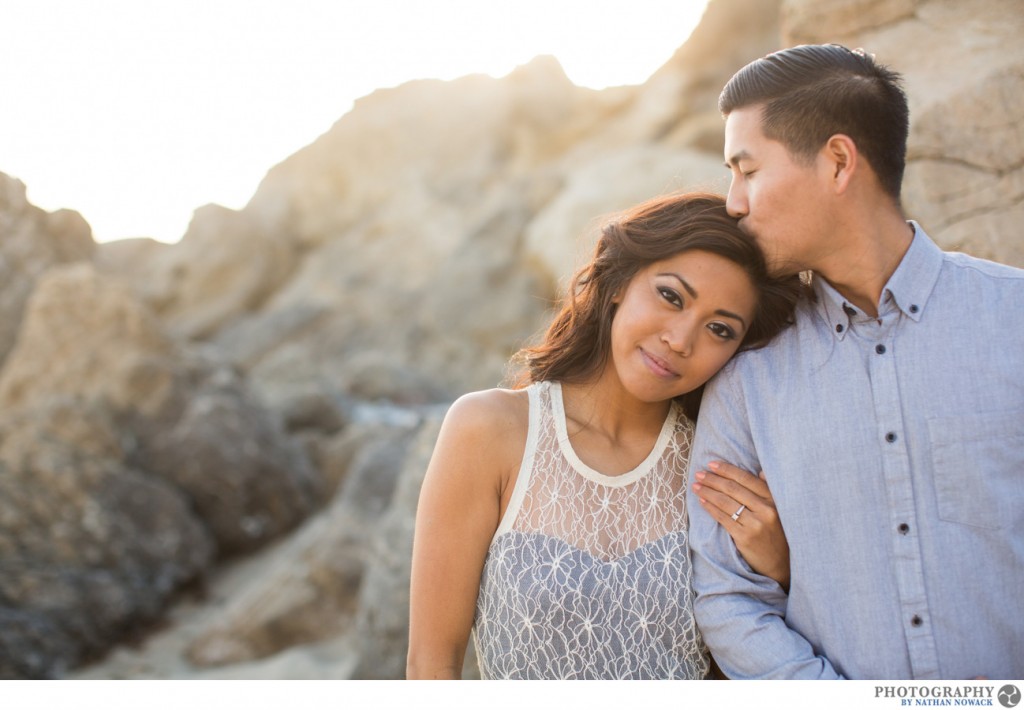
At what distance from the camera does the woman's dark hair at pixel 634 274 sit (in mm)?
2529

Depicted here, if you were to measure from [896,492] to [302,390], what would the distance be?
9167 mm

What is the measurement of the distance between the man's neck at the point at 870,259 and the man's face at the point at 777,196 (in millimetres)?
71

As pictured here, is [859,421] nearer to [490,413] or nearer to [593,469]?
[593,469]

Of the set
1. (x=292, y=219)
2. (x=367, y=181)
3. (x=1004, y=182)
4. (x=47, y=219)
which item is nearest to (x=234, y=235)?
(x=292, y=219)

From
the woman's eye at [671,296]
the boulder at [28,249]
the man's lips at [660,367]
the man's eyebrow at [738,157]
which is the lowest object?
the man's lips at [660,367]

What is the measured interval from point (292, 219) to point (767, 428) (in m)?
27.6

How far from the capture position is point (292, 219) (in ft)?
93.8

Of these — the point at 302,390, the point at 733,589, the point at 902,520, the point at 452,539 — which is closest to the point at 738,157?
the point at 902,520

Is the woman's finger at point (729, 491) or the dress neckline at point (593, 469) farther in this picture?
the dress neckline at point (593, 469)

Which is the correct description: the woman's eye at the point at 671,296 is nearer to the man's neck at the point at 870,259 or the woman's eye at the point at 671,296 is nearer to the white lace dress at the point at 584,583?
the man's neck at the point at 870,259

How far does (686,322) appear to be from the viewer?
8.24 ft

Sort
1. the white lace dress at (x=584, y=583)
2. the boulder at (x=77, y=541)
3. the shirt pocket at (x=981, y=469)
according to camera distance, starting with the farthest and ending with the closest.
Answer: the boulder at (x=77, y=541), the white lace dress at (x=584, y=583), the shirt pocket at (x=981, y=469)

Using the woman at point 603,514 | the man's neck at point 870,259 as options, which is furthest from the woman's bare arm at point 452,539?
the man's neck at point 870,259
